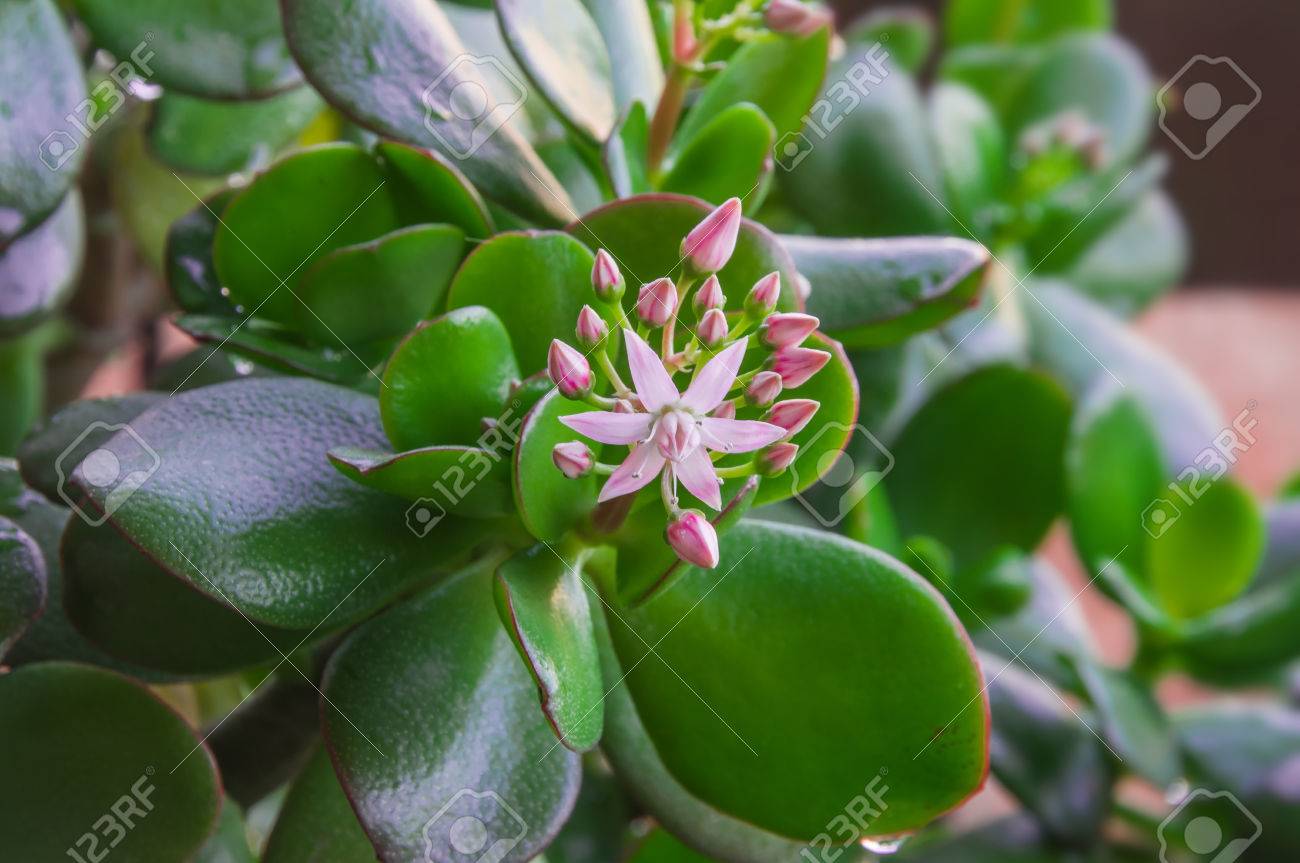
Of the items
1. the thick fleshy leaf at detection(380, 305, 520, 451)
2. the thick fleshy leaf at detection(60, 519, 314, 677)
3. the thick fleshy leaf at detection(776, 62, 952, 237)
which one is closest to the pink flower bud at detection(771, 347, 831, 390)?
the thick fleshy leaf at detection(380, 305, 520, 451)

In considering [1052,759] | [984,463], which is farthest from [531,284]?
[1052,759]

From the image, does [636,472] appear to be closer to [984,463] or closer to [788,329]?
[788,329]

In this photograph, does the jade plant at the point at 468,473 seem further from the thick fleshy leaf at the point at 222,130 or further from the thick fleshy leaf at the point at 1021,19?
the thick fleshy leaf at the point at 1021,19

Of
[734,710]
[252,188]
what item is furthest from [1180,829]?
[252,188]

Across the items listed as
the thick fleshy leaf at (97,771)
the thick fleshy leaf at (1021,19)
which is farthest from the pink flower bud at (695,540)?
the thick fleshy leaf at (1021,19)

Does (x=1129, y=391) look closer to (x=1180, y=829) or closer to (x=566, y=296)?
(x=1180, y=829)

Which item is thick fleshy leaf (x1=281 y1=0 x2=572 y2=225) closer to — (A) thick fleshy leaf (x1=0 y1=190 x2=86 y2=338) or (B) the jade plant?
(B) the jade plant
